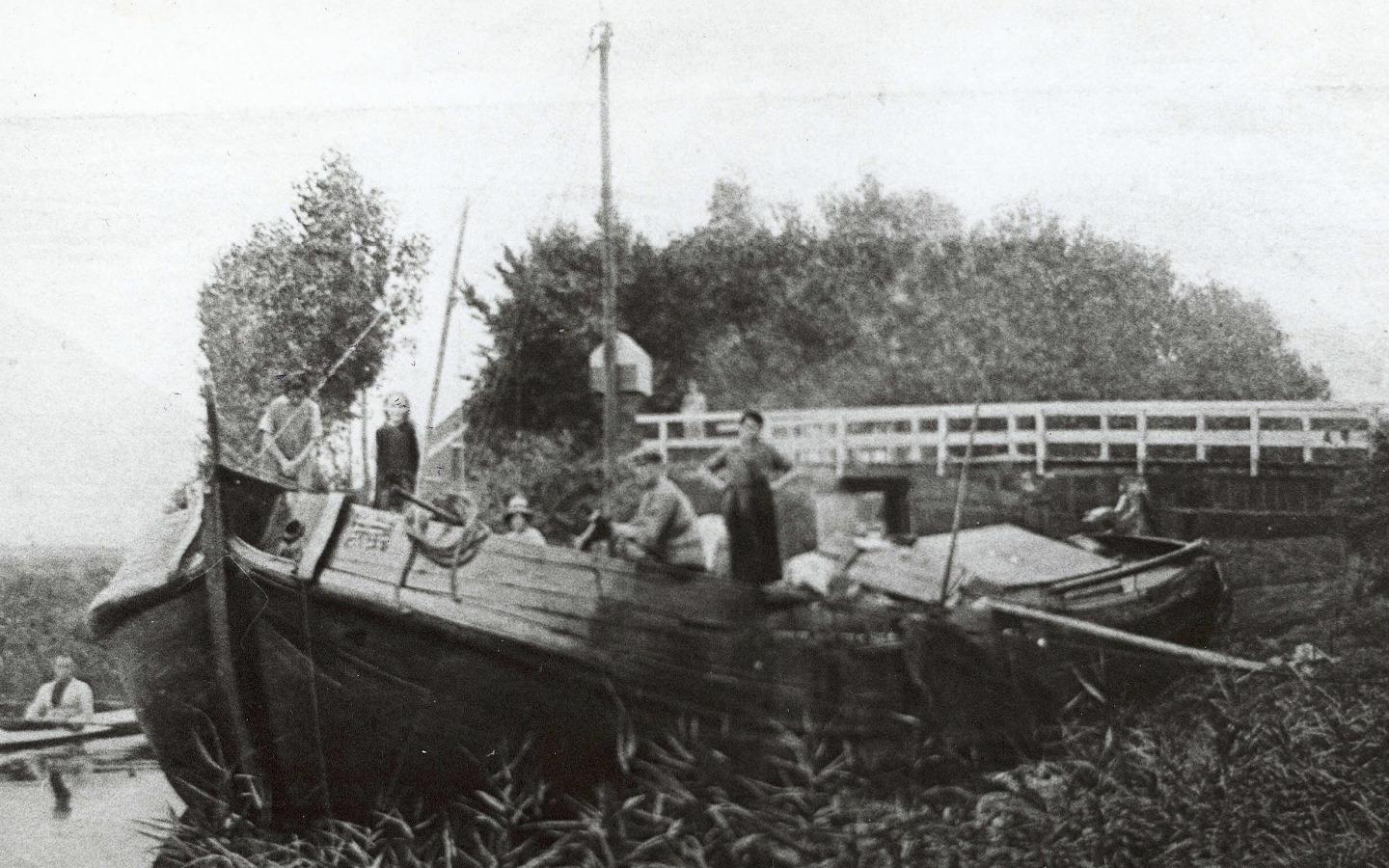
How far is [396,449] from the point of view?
15.3 ft

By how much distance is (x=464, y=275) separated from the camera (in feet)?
15.6

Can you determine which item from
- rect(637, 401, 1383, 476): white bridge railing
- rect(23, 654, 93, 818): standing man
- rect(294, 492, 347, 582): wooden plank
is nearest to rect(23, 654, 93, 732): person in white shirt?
rect(23, 654, 93, 818): standing man

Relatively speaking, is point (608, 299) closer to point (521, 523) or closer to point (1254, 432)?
point (521, 523)

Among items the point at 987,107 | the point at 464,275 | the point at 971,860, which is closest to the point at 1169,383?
the point at 987,107

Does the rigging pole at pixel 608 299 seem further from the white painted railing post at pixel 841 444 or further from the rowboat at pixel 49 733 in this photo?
the rowboat at pixel 49 733

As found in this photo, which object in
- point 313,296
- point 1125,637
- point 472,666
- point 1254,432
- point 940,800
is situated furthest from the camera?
point 1254,432

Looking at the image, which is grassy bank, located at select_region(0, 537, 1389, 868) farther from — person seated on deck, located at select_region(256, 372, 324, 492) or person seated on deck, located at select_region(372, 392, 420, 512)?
person seated on deck, located at select_region(372, 392, 420, 512)

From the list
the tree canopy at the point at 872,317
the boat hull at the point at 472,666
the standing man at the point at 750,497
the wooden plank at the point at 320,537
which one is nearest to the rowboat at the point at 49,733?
the boat hull at the point at 472,666

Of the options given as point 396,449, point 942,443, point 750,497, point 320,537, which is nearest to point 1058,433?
point 942,443

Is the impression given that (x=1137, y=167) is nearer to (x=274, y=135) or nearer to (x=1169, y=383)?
(x=1169, y=383)

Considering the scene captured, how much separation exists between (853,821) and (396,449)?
6.81 feet

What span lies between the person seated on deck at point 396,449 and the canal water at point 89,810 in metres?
1.30

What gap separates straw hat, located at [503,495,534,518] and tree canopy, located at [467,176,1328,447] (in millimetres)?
258

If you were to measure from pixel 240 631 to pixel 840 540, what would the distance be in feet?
6.85
